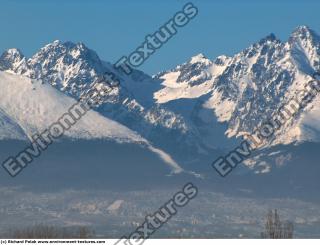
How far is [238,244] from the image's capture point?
495ft

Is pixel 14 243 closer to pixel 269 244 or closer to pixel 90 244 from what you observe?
pixel 90 244

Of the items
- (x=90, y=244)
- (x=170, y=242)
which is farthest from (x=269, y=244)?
(x=90, y=244)

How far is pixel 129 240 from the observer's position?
15225 cm

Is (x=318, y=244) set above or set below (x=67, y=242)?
below

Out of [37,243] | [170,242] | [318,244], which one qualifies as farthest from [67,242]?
[318,244]

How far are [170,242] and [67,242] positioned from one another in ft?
49.7

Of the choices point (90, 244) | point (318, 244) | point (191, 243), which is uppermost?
point (90, 244)

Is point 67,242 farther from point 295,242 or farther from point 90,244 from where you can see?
point 295,242

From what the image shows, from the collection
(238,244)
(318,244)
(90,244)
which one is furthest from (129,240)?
(318,244)

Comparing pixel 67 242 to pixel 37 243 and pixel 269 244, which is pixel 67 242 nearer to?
pixel 37 243

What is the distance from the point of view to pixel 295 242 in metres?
151

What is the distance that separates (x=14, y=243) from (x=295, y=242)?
4059 centimetres

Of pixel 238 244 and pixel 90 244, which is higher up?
pixel 90 244

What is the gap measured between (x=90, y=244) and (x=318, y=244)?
107 feet
